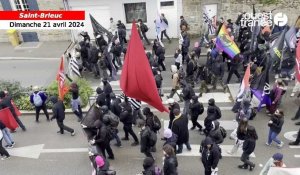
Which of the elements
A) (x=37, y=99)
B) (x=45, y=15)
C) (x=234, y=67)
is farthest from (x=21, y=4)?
(x=234, y=67)

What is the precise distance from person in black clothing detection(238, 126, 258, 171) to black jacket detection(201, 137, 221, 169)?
3.89 ft

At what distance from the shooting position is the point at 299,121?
1283cm

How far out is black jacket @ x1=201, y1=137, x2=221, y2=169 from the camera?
9.33m

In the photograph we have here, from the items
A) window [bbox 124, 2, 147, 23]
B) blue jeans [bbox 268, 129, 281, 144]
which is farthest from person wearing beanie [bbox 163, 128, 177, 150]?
window [bbox 124, 2, 147, 23]

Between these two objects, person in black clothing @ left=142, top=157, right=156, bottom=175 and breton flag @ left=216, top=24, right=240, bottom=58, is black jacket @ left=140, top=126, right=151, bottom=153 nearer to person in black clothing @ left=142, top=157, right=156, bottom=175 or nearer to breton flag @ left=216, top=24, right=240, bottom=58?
person in black clothing @ left=142, top=157, right=156, bottom=175

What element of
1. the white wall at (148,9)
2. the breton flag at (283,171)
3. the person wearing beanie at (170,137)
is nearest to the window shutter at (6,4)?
the white wall at (148,9)

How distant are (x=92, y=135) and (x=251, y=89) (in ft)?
19.3

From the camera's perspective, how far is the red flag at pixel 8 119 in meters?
11.9

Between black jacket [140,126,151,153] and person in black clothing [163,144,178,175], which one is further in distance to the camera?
black jacket [140,126,151,153]

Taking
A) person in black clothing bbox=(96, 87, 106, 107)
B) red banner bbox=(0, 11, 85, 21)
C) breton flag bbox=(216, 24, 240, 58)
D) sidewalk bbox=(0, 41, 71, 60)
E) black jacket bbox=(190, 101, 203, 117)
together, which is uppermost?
red banner bbox=(0, 11, 85, 21)

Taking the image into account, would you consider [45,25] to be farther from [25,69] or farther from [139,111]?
[25,69]

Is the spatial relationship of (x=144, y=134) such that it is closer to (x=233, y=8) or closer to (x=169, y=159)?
(x=169, y=159)

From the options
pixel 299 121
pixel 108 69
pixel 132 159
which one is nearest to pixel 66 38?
pixel 108 69

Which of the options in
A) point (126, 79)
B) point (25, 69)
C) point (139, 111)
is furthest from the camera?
point (25, 69)
